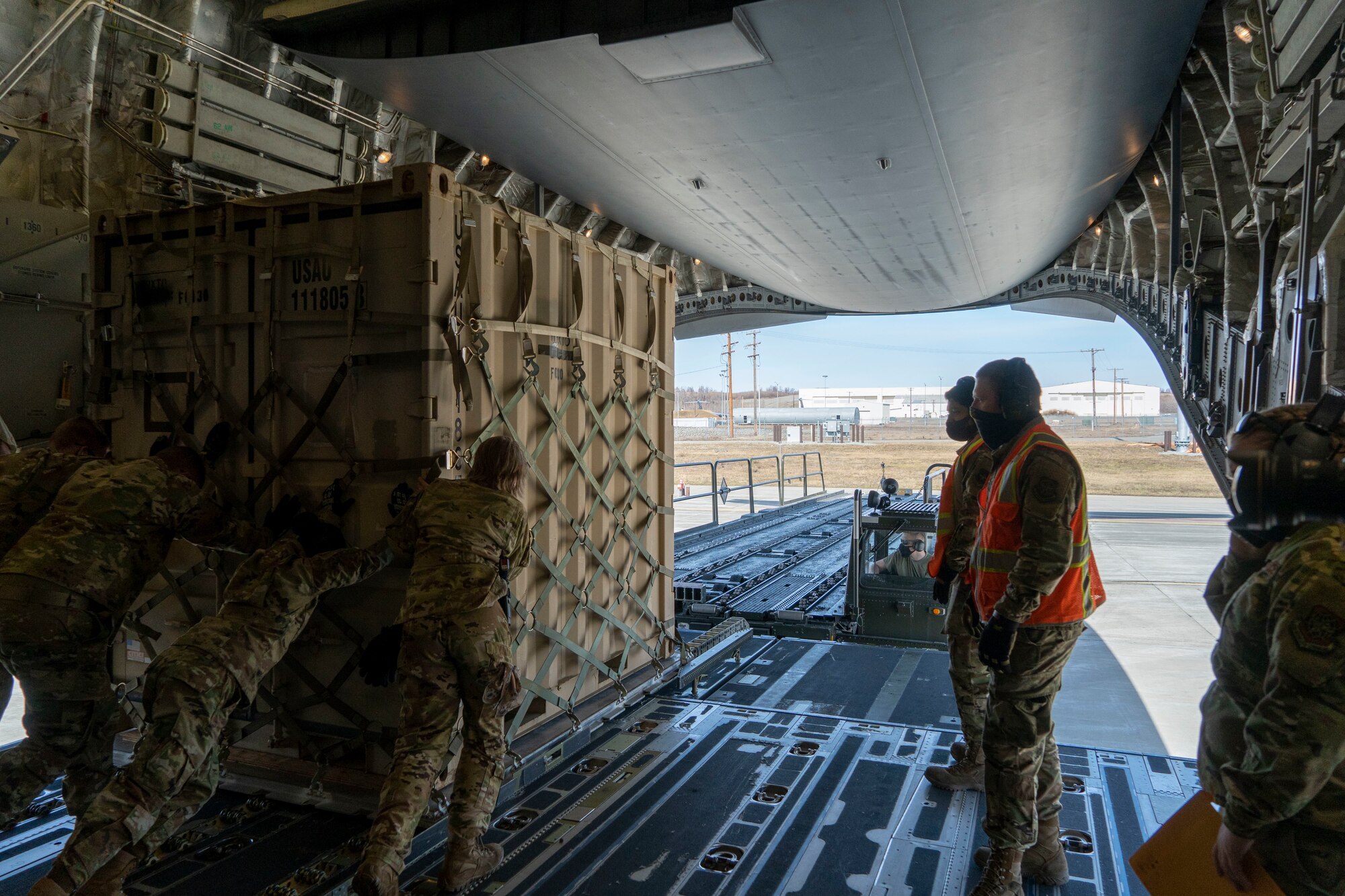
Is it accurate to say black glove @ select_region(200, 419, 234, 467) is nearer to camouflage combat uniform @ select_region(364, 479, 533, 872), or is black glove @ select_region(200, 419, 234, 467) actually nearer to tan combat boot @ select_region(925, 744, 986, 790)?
camouflage combat uniform @ select_region(364, 479, 533, 872)

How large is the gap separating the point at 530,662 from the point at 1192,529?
20744 mm

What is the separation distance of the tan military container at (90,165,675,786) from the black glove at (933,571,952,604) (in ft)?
6.15

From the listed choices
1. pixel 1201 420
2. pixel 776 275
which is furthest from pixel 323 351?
pixel 776 275

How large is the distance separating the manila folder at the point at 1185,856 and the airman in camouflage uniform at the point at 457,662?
2088 millimetres

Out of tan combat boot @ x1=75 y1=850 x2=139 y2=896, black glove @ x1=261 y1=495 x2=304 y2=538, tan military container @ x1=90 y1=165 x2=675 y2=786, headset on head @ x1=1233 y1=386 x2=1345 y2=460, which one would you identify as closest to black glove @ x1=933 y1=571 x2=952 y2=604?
tan military container @ x1=90 y1=165 x2=675 y2=786

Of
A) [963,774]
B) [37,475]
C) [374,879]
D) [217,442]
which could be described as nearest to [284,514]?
[217,442]

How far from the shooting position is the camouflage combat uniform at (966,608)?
152 inches

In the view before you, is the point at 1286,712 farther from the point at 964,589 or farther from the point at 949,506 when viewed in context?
the point at 949,506

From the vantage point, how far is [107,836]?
2.54 meters

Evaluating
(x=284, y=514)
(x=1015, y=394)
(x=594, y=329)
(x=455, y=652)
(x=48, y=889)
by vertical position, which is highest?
(x=594, y=329)

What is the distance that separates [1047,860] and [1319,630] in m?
1.77

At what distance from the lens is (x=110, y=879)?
8.61 ft

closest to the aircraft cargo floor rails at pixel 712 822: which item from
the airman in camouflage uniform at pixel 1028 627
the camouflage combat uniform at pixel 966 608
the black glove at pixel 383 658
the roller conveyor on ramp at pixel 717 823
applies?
the roller conveyor on ramp at pixel 717 823

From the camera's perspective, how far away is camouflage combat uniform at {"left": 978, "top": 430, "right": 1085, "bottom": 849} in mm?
2812
